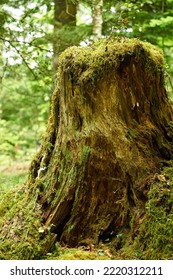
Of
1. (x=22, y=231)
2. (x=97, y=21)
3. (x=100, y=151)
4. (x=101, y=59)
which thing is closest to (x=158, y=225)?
(x=100, y=151)

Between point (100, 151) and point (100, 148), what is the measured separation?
3 cm

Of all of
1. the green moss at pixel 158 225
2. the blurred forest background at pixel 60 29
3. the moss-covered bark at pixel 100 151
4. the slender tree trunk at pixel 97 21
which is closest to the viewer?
the green moss at pixel 158 225

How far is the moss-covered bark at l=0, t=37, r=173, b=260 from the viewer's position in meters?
4.48

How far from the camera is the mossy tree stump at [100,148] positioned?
448cm

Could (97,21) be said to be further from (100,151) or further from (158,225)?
(158,225)

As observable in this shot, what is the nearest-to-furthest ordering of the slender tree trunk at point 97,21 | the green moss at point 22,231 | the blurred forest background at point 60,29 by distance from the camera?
the green moss at point 22,231 → the blurred forest background at point 60,29 → the slender tree trunk at point 97,21

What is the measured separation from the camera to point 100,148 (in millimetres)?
4465

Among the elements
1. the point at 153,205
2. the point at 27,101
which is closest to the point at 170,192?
the point at 153,205

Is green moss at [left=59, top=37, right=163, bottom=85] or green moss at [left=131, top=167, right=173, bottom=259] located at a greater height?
green moss at [left=59, top=37, right=163, bottom=85]

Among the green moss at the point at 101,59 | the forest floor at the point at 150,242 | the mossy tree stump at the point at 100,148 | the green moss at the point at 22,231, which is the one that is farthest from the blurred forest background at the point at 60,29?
the forest floor at the point at 150,242

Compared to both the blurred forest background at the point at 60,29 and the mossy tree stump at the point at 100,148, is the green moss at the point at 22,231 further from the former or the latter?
the blurred forest background at the point at 60,29

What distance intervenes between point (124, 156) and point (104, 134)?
1.14 ft

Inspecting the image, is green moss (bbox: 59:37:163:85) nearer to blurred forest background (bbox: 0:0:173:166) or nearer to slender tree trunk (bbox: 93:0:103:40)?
blurred forest background (bbox: 0:0:173:166)

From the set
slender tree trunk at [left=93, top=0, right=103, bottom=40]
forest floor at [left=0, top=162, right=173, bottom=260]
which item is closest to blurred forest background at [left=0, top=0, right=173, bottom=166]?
slender tree trunk at [left=93, top=0, right=103, bottom=40]
